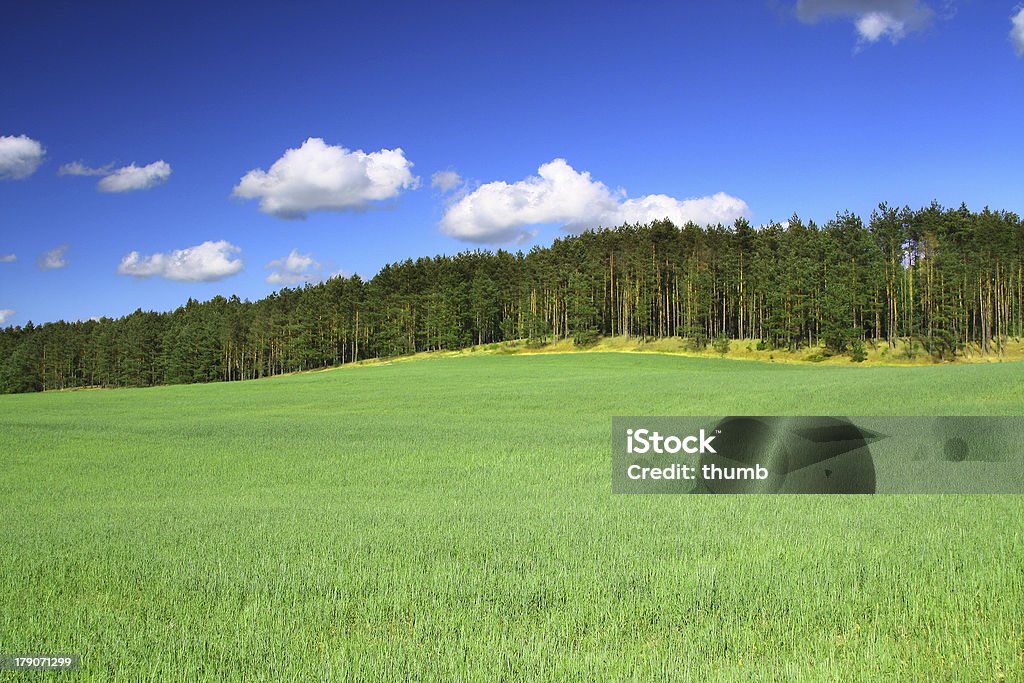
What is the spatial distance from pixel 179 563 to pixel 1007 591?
8748 mm

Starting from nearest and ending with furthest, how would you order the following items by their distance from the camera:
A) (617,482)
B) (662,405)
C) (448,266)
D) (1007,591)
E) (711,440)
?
(1007,591) → (617,482) → (711,440) → (662,405) → (448,266)

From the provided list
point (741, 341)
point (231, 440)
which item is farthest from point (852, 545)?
point (741, 341)

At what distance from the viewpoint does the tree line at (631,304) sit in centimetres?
7694

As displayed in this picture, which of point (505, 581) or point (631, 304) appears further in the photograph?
point (631, 304)

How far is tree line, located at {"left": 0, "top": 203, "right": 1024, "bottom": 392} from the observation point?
76.9 meters

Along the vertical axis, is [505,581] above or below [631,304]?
below

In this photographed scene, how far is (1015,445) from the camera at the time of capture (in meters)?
15.3

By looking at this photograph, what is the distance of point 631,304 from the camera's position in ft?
307

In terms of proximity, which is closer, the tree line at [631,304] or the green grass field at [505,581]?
the green grass field at [505,581]

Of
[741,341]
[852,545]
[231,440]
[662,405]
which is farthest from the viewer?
[741,341]

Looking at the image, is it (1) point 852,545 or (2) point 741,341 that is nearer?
(1) point 852,545

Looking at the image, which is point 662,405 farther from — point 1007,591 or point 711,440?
point 1007,591

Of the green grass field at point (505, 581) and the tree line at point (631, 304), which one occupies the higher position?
the tree line at point (631, 304)

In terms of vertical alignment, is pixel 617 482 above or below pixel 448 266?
below
